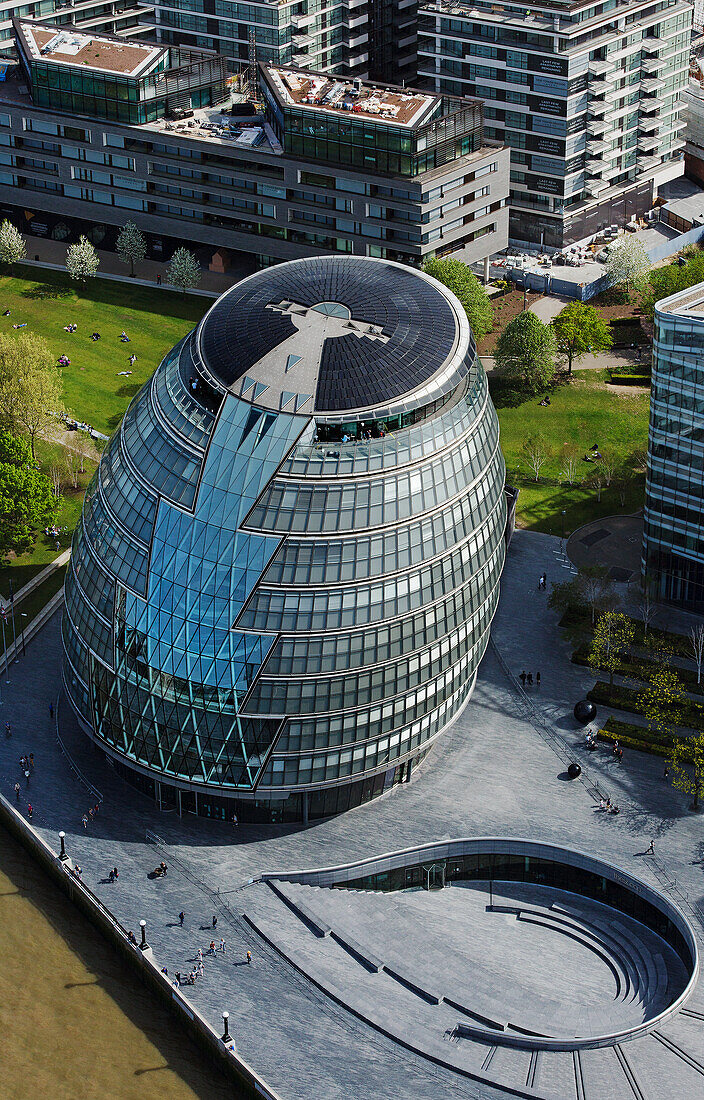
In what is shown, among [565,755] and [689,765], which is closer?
[689,765]

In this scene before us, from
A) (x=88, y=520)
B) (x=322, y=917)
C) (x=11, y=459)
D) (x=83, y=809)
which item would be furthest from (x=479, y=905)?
(x=11, y=459)

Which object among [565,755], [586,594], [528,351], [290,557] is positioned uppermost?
[290,557]

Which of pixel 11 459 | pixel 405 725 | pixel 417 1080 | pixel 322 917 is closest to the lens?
pixel 417 1080

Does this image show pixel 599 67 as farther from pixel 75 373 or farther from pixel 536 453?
pixel 75 373

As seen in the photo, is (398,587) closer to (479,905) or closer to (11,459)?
(479,905)

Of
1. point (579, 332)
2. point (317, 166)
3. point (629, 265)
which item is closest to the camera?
point (579, 332)

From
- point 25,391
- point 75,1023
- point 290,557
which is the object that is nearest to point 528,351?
point 25,391

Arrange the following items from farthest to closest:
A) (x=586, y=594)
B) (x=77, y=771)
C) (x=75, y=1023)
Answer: (x=586, y=594) → (x=77, y=771) → (x=75, y=1023)

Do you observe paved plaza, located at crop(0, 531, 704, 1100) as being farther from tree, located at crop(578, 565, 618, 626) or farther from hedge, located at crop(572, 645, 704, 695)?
tree, located at crop(578, 565, 618, 626)

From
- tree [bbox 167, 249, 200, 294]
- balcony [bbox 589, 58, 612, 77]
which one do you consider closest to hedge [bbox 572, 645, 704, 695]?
tree [bbox 167, 249, 200, 294]
